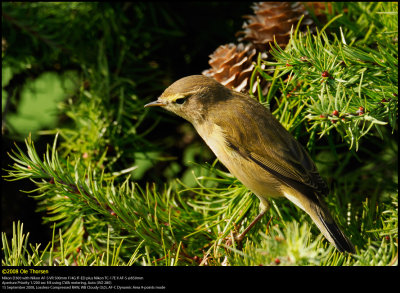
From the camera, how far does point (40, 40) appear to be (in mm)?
2191

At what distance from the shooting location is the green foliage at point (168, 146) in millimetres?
1430

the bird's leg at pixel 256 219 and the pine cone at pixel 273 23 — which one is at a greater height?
the pine cone at pixel 273 23

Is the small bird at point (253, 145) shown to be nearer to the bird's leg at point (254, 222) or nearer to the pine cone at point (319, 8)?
the bird's leg at point (254, 222)

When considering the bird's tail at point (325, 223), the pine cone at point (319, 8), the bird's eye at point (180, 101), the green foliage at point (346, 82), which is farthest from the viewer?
the bird's eye at point (180, 101)

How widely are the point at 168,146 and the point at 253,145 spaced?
544 millimetres

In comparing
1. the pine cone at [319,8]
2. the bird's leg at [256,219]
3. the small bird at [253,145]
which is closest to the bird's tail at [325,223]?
the small bird at [253,145]

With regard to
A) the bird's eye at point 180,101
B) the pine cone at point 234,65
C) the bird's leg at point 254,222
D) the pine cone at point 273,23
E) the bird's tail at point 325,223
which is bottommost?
the bird's tail at point 325,223

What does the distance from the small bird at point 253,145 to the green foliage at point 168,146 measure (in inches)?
2.5

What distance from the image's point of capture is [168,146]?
2332 mm

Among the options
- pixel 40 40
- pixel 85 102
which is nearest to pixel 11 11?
pixel 40 40

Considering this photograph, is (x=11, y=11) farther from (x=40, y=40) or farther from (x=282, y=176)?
(x=282, y=176)

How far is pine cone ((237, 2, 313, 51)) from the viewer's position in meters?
1.84
